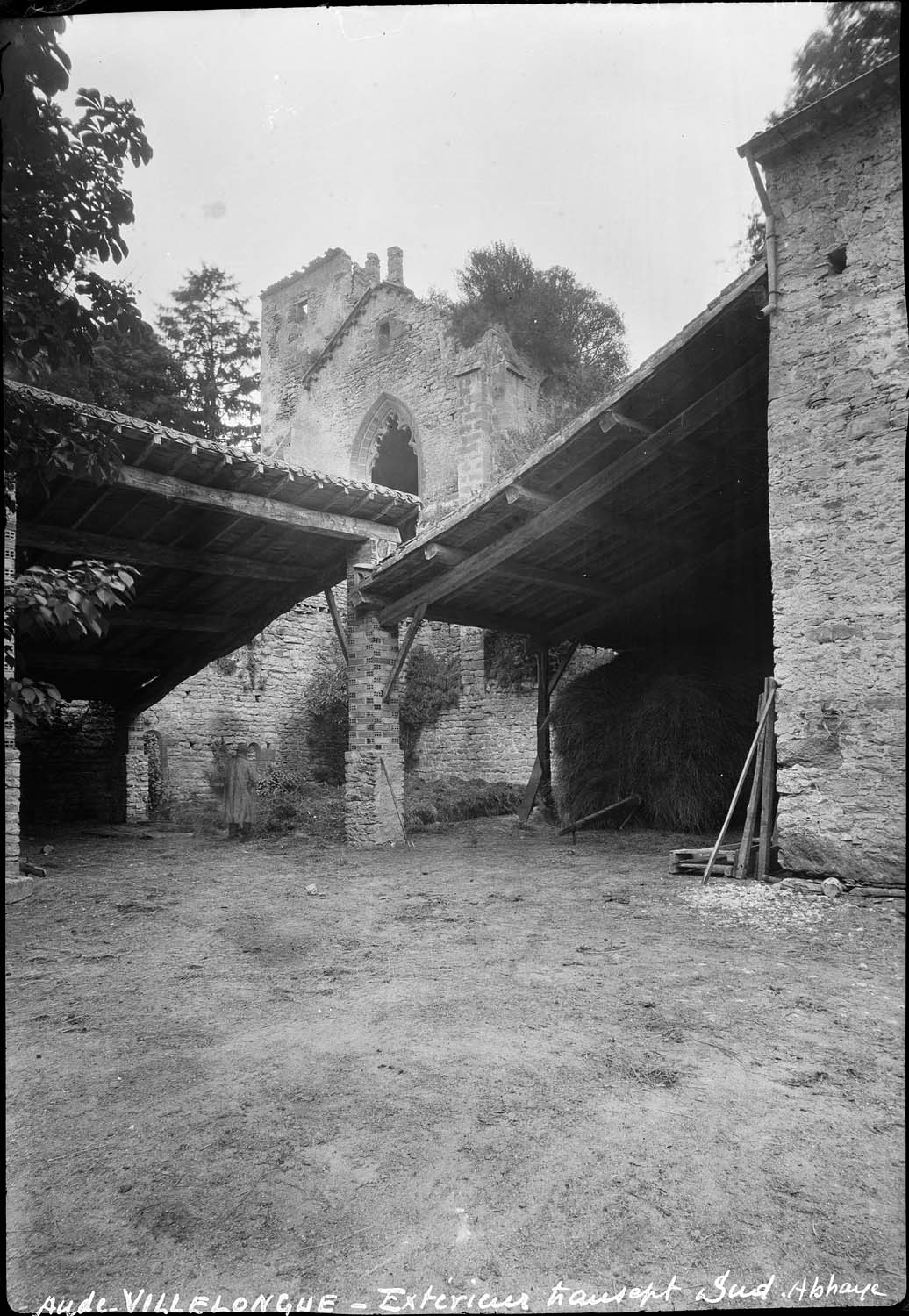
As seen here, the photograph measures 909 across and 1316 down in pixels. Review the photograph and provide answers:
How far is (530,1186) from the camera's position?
1851 millimetres

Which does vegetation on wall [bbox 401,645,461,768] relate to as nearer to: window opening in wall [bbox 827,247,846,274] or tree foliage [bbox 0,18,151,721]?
window opening in wall [bbox 827,247,846,274]

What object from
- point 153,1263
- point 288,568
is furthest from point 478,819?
point 153,1263

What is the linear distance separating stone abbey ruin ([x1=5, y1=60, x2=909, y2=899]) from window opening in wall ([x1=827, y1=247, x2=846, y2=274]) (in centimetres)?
2

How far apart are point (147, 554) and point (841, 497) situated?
6.56 m

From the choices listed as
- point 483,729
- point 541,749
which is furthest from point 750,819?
point 483,729

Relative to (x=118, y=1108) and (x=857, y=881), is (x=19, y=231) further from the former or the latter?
(x=857, y=881)

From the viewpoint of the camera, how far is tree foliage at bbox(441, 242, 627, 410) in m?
16.2

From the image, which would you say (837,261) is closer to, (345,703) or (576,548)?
(576,548)

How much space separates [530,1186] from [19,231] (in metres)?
2.88

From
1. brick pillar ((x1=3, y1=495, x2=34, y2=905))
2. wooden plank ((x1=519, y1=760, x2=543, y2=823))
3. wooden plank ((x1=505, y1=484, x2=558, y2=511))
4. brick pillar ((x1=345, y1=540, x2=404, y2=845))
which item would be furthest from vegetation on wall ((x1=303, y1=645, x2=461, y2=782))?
brick pillar ((x1=3, y1=495, x2=34, y2=905))

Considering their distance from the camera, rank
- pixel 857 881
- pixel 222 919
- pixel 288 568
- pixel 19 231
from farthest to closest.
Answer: pixel 288 568 → pixel 222 919 → pixel 857 881 → pixel 19 231

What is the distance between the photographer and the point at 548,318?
53.7 ft

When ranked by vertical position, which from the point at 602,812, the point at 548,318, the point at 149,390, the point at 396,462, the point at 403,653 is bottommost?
the point at 602,812

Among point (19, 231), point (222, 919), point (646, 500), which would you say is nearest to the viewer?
point (19, 231)
